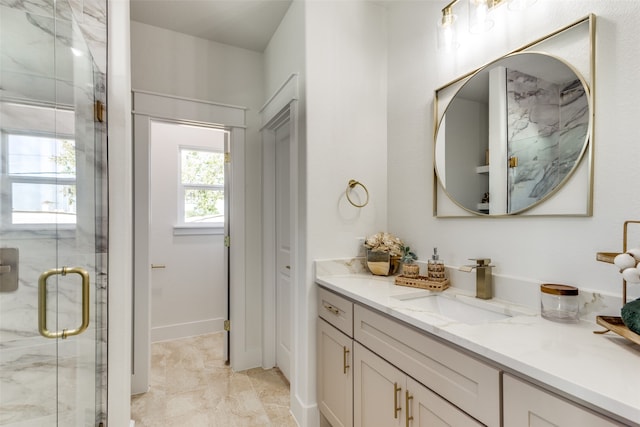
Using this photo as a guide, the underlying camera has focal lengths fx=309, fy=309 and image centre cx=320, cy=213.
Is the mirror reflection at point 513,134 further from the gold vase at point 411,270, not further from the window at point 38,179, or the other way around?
the window at point 38,179

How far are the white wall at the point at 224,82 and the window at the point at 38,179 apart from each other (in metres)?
1.33

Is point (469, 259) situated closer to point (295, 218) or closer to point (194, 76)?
point (295, 218)

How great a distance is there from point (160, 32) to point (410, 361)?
9.22 feet

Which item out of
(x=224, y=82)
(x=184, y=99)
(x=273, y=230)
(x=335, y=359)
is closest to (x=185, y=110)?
(x=184, y=99)

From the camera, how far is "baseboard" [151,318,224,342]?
3173 mm

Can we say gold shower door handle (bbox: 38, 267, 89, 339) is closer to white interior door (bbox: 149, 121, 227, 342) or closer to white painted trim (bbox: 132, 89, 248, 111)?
white painted trim (bbox: 132, 89, 248, 111)

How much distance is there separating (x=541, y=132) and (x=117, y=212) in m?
2.00

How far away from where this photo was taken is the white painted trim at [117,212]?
1570 mm

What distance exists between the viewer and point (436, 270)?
1.59m

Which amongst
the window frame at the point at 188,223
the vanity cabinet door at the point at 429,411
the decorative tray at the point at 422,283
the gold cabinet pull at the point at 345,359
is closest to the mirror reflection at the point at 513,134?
the decorative tray at the point at 422,283

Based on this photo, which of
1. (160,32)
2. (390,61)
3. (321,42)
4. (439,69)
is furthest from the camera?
(160,32)

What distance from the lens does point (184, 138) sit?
342 cm

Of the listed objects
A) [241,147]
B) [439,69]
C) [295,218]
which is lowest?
[295,218]

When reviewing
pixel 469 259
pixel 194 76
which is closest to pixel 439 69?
pixel 469 259
